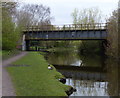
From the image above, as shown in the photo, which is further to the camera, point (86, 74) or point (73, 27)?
A: point (73, 27)

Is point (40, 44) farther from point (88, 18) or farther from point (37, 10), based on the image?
point (88, 18)

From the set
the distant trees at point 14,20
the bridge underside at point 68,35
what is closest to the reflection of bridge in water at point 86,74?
the distant trees at point 14,20

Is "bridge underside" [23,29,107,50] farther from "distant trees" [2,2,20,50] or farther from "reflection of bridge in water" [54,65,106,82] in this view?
"reflection of bridge in water" [54,65,106,82]

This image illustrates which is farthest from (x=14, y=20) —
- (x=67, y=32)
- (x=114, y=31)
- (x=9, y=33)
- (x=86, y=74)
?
(x=86, y=74)

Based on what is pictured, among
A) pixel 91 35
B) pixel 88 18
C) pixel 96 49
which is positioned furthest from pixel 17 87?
pixel 88 18

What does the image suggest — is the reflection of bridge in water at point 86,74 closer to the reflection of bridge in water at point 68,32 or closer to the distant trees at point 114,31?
the distant trees at point 114,31

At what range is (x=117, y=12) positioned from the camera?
3944cm

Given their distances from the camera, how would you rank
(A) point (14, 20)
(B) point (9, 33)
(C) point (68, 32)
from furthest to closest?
(C) point (68, 32)
(A) point (14, 20)
(B) point (9, 33)

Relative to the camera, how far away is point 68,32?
170ft

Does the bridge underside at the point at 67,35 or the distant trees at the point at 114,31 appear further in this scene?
the bridge underside at the point at 67,35

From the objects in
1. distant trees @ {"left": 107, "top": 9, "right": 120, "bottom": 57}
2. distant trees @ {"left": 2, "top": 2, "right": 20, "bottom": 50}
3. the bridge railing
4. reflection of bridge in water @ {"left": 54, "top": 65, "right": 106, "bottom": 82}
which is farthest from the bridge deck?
reflection of bridge in water @ {"left": 54, "top": 65, "right": 106, "bottom": 82}

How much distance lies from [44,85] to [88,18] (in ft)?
190

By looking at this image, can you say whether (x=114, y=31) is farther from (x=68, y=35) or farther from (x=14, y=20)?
(x=14, y=20)

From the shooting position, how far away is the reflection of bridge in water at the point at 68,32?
49.5 metres
